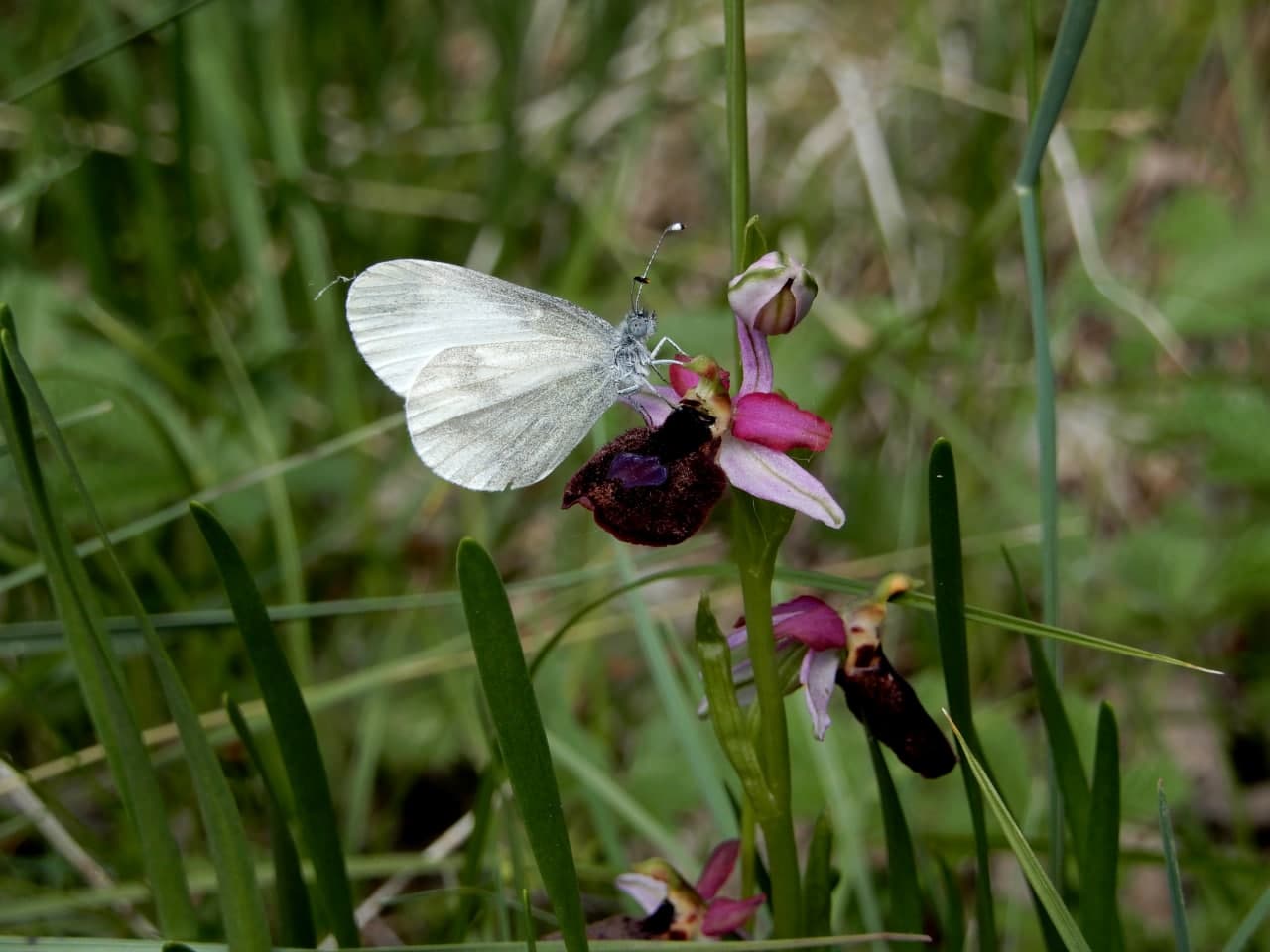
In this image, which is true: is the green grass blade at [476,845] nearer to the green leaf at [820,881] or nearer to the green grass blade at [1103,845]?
the green leaf at [820,881]

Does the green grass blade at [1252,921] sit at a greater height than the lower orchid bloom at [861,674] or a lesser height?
lesser

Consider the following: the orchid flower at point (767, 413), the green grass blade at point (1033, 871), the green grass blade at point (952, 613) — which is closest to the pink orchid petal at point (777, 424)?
the orchid flower at point (767, 413)

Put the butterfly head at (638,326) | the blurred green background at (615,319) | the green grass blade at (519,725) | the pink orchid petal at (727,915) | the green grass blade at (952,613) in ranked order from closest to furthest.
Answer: the green grass blade at (519,725)
the green grass blade at (952,613)
the pink orchid petal at (727,915)
the butterfly head at (638,326)
the blurred green background at (615,319)

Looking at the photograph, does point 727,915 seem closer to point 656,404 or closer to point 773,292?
point 656,404

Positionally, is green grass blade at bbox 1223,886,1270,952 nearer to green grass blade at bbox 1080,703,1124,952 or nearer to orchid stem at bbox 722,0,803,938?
green grass blade at bbox 1080,703,1124,952

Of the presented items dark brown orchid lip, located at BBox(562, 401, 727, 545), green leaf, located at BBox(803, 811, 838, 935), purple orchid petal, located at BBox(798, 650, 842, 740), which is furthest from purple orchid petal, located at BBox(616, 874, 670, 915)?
dark brown orchid lip, located at BBox(562, 401, 727, 545)

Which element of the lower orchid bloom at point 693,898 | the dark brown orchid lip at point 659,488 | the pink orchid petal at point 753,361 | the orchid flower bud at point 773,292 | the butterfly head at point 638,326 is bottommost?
the lower orchid bloom at point 693,898
